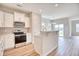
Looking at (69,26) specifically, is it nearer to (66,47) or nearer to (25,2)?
(66,47)

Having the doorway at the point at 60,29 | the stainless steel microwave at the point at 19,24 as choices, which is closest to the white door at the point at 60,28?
the doorway at the point at 60,29

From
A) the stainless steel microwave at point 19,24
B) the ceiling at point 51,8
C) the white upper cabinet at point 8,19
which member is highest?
the ceiling at point 51,8

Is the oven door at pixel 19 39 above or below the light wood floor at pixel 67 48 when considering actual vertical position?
above

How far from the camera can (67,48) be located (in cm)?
246

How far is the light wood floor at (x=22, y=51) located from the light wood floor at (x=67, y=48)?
19.2 inches

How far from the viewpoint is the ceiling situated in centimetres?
213

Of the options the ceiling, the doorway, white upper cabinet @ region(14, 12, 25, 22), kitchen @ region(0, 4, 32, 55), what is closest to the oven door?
kitchen @ region(0, 4, 32, 55)

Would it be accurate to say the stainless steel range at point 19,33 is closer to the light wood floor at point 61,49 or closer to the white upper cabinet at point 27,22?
Result: the white upper cabinet at point 27,22

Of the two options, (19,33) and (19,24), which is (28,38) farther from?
(19,24)

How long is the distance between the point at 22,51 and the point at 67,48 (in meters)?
1.19

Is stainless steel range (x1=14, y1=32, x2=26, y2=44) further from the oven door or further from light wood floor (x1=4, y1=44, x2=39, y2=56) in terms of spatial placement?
light wood floor (x1=4, y1=44, x2=39, y2=56)

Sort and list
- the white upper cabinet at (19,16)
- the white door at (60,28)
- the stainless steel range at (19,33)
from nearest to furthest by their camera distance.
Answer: the white upper cabinet at (19,16)
the stainless steel range at (19,33)
the white door at (60,28)

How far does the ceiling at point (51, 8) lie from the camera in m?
2.13

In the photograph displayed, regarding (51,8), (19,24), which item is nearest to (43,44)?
(19,24)
